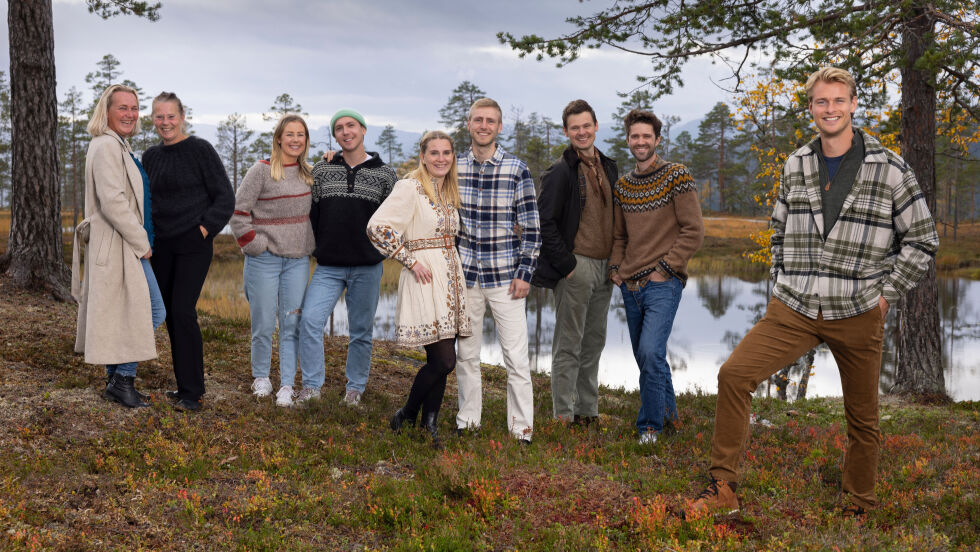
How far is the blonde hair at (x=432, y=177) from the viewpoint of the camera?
552cm

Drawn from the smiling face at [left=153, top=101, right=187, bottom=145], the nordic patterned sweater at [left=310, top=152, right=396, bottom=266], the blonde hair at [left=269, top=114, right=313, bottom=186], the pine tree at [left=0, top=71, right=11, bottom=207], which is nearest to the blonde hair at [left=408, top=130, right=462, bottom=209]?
the nordic patterned sweater at [left=310, top=152, right=396, bottom=266]

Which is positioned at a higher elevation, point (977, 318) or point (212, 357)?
point (212, 357)

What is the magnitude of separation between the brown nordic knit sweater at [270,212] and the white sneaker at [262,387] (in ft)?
4.54

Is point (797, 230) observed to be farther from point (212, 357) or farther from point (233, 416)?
point (212, 357)

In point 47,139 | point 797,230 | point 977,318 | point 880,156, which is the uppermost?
point 47,139

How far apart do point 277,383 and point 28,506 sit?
3.48m

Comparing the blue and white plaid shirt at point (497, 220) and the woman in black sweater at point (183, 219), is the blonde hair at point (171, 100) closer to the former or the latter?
the woman in black sweater at point (183, 219)

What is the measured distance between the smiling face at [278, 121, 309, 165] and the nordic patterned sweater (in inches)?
10.3

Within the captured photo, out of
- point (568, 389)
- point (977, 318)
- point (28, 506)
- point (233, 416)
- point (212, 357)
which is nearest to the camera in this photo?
point (28, 506)

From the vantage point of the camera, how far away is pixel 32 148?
9484mm

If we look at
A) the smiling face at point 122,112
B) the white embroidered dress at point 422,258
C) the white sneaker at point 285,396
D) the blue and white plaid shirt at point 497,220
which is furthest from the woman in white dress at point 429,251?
the smiling face at point 122,112

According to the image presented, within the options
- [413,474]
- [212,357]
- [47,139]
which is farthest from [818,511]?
[47,139]

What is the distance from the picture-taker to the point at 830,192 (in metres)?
4.44

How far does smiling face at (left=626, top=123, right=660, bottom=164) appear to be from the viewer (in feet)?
19.0
